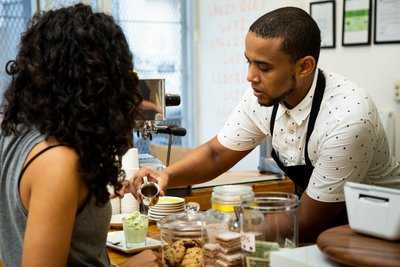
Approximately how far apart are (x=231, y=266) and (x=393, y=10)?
7.28 ft

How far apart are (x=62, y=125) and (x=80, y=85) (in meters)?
0.09

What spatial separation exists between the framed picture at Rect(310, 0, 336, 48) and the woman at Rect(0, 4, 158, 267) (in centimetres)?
242

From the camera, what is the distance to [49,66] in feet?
3.68

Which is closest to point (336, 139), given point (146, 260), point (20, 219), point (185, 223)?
point (185, 223)

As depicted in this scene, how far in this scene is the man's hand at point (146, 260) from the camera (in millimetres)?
1443

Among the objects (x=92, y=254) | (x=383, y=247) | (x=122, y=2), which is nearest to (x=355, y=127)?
(x=383, y=247)

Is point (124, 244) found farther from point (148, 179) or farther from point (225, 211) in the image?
point (225, 211)

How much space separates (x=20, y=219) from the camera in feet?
3.89

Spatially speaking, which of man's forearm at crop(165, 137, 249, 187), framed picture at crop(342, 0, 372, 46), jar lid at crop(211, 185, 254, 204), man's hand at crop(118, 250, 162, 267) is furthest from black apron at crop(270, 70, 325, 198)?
framed picture at crop(342, 0, 372, 46)

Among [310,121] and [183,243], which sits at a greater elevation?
[310,121]

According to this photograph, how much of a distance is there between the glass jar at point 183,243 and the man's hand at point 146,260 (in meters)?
0.05

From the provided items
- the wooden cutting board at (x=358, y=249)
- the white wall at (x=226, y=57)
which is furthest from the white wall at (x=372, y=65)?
the wooden cutting board at (x=358, y=249)

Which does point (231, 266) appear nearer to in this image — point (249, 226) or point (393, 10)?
point (249, 226)

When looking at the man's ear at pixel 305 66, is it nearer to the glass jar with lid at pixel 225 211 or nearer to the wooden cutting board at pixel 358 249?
the glass jar with lid at pixel 225 211
